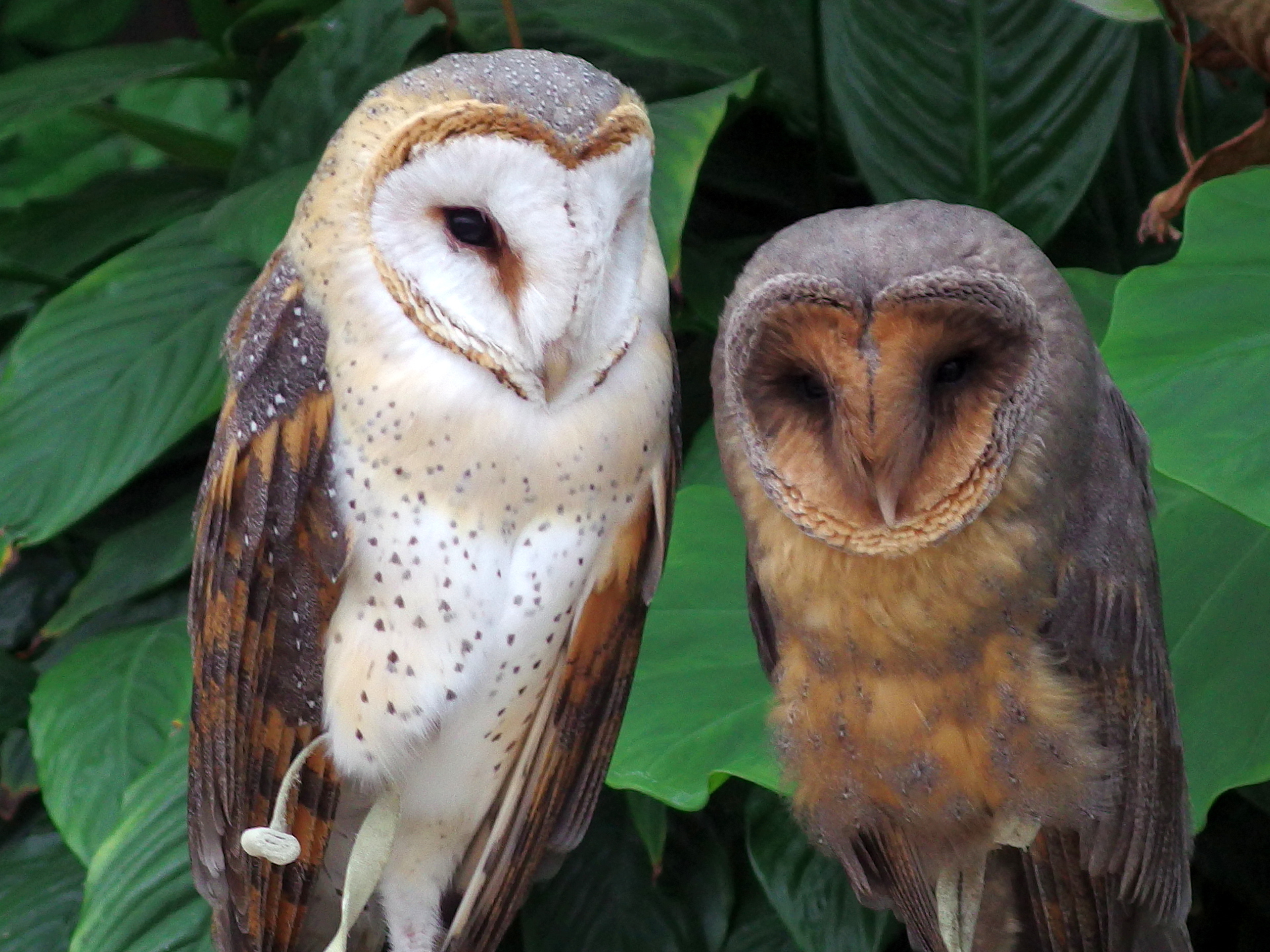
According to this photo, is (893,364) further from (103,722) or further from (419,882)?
(103,722)

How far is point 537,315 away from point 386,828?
1.15 ft

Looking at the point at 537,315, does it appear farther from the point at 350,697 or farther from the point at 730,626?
the point at 730,626

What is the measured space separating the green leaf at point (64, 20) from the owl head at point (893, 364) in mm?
1848

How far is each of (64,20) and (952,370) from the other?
1.98 metres

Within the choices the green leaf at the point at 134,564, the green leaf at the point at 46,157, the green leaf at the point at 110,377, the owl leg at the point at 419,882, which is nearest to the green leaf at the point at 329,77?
the green leaf at the point at 110,377

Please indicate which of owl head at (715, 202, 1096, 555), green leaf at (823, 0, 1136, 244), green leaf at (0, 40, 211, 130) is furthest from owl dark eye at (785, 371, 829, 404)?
green leaf at (0, 40, 211, 130)

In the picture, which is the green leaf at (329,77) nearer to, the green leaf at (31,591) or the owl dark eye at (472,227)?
the green leaf at (31,591)

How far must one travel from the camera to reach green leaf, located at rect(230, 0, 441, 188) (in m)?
1.51

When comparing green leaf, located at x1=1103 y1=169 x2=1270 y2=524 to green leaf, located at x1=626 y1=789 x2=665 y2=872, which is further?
green leaf, located at x1=626 y1=789 x2=665 y2=872

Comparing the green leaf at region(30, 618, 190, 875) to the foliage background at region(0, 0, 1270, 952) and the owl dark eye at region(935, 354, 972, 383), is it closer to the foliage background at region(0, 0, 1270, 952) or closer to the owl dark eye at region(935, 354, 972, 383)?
the foliage background at region(0, 0, 1270, 952)

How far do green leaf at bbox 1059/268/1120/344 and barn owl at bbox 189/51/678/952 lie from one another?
604 millimetres

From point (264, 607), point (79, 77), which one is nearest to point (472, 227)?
point (264, 607)

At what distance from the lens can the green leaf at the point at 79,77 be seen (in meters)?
1.58

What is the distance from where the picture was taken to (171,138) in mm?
1756
